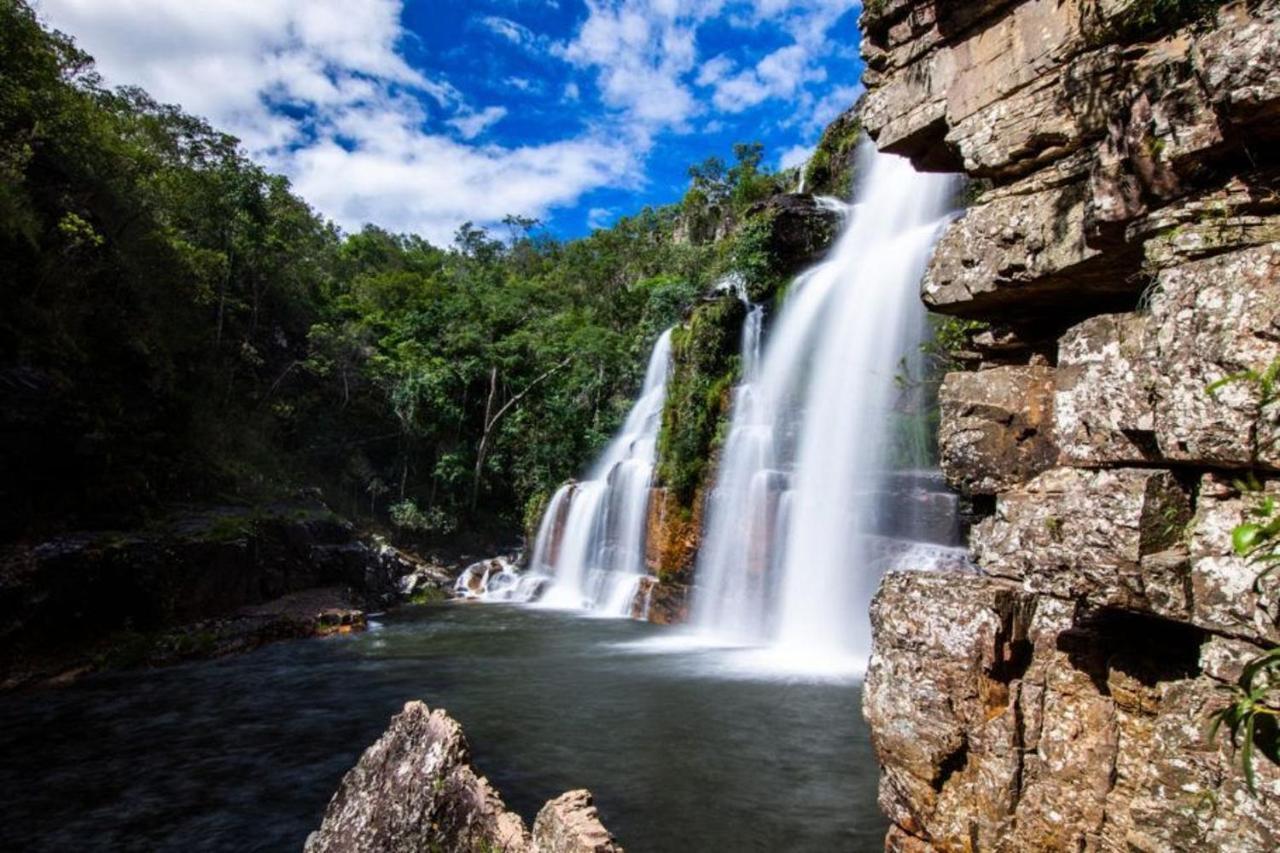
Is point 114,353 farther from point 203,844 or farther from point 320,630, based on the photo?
point 203,844

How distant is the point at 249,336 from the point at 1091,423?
3106cm

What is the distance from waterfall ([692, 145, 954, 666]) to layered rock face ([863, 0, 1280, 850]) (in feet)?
30.7

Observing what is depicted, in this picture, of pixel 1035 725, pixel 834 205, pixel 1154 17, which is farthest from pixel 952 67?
pixel 834 205

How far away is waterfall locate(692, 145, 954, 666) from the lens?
588 inches

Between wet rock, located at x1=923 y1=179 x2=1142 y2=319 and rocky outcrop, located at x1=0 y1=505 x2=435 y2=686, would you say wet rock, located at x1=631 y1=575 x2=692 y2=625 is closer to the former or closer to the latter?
rocky outcrop, located at x1=0 y1=505 x2=435 y2=686

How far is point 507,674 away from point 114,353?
41.2 feet

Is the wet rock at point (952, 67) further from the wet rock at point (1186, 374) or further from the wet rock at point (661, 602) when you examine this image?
the wet rock at point (661, 602)

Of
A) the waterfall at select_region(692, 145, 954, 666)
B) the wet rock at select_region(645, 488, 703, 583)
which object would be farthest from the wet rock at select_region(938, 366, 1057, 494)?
the wet rock at select_region(645, 488, 703, 583)

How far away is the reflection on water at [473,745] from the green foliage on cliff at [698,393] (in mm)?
5618

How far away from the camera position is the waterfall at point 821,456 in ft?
49.0

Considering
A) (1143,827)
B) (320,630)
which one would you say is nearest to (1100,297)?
(1143,827)

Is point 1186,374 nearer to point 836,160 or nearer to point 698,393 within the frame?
point 698,393

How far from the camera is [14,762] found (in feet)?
29.6

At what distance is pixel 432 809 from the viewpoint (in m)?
3.04
